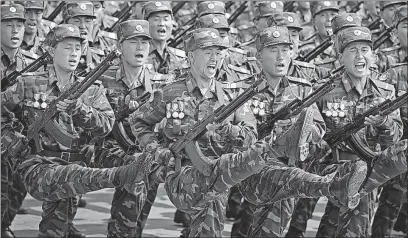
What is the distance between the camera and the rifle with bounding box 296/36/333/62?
18.8m

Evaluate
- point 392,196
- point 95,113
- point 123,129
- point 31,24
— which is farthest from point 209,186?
point 31,24

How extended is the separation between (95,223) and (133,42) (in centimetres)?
357

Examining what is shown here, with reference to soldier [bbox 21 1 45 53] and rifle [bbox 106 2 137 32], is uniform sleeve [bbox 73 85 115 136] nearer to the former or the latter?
soldier [bbox 21 1 45 53]

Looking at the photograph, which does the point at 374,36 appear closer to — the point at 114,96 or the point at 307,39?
the point at 307,39

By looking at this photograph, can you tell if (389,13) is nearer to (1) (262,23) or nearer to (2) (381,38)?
(2) (381,38)

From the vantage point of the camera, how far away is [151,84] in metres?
17.3

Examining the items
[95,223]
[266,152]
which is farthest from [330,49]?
[266,152]

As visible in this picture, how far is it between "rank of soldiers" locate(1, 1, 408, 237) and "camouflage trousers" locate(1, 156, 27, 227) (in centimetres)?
2

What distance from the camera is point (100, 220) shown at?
1988 cm

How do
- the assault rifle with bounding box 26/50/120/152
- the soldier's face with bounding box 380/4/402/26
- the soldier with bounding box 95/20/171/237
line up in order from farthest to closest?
1. the soldier's face with bounding box 380/4/402/26
2. the soldier with bounding box 95/20/171/237
3. the assault rifle with bounding box 26/50/120/152

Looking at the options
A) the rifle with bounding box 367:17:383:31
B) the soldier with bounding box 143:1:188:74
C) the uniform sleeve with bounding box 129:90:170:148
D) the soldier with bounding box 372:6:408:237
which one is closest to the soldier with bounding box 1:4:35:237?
the soldier with bounding box 143:1:188:74

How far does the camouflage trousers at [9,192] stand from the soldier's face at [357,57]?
157 inches

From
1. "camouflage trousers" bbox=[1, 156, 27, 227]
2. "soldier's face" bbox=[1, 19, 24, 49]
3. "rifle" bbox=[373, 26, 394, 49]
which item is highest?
"rifle" bbox=[373, 26, 394, 49]

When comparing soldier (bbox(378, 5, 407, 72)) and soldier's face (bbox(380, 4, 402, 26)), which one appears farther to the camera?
soldier's face (bbox(380, 4, 402, 26))
